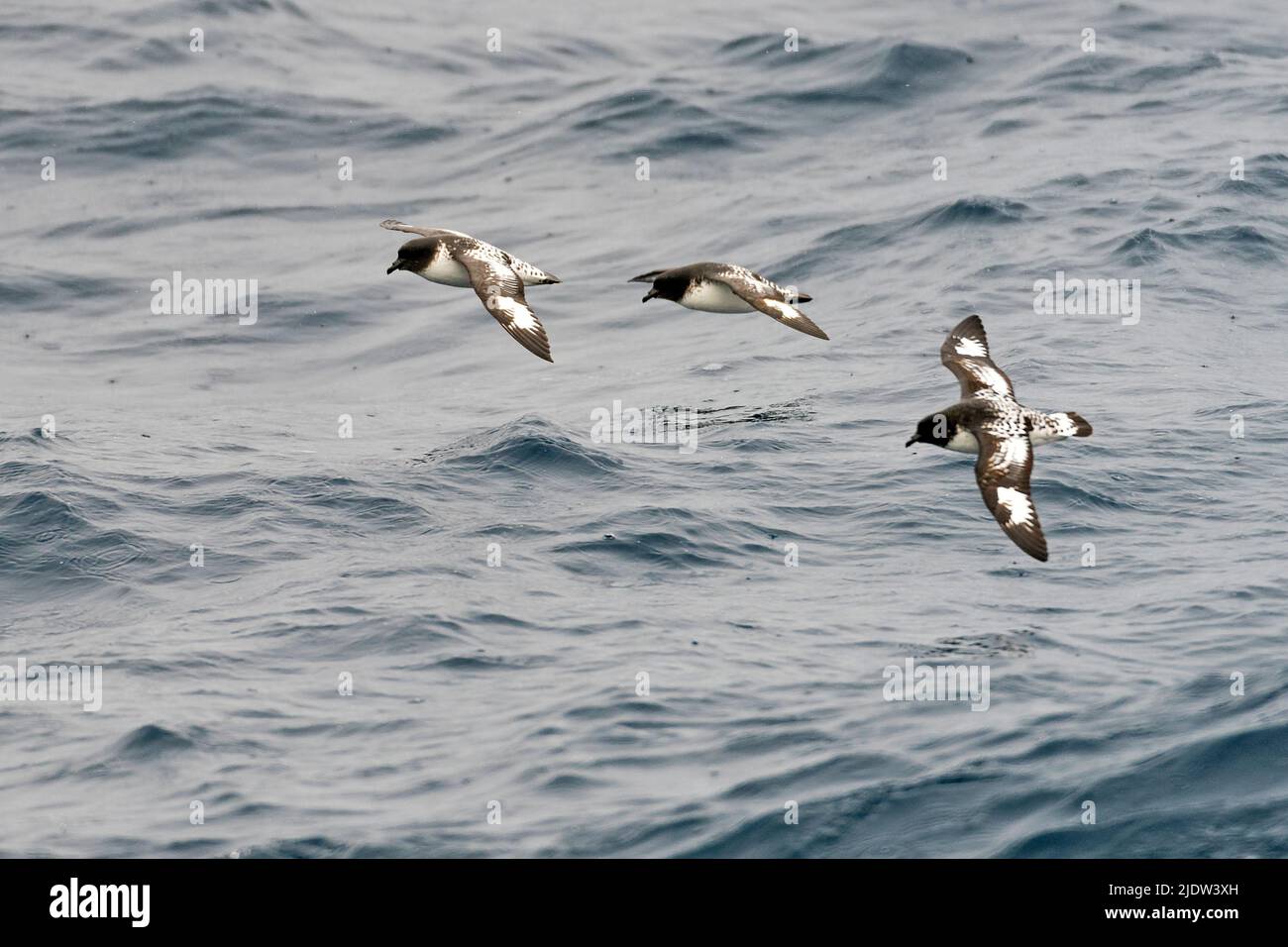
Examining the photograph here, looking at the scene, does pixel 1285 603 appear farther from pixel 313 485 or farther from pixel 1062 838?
pixel 313 485

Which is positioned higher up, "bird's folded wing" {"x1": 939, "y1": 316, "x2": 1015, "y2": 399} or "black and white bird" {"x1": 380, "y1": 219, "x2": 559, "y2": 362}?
"black and white bird" {"x1": 380, "y1": 219, "x2": 559, "y2": 362}

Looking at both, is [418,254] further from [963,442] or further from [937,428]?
[963,442]

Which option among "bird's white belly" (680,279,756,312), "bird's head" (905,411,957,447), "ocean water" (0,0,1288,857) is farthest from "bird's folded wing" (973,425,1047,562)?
"bird's white belly" (680,279,756,312)

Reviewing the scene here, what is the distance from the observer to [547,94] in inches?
1291

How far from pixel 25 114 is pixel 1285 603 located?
23.7m

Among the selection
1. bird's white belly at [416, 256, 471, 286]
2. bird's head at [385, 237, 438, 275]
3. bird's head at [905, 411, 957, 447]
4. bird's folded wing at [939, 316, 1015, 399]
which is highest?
bird's head at [385, 237, 438, 275]

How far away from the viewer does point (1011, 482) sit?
14.1m

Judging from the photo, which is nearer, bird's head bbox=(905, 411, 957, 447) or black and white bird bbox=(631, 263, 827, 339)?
bird's head bbox=(905, 411, 957, 447)

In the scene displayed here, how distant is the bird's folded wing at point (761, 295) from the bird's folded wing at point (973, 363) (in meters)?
1.21

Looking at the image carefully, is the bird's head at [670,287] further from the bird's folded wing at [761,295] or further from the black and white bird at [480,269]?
the black and white bird at [480,269]

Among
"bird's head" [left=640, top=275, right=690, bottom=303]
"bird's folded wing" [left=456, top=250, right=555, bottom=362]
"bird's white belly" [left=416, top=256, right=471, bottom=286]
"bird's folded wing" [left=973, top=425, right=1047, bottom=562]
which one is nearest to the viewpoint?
"bird's folded wing" [left=973, top=425, right=1047, bottom=562]

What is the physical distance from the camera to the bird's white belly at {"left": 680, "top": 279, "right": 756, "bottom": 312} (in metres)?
18.1

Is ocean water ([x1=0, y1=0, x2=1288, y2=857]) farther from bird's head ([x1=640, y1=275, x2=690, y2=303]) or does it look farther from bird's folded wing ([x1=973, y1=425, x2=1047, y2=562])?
bird's head ([x1=640, y1=275, x2=690, y2=303])
